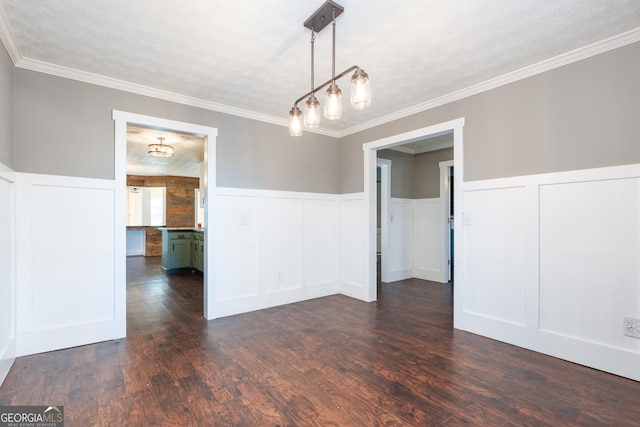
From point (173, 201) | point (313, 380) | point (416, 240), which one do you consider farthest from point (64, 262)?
point (173, 201)

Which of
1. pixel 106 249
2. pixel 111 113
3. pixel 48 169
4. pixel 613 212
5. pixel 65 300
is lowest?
pixel 65 300

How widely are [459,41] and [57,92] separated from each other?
3438 millimetres

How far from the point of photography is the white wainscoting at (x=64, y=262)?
2.65 metres

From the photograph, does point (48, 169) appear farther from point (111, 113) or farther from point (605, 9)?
point (605, 9)

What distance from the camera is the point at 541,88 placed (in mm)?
2762

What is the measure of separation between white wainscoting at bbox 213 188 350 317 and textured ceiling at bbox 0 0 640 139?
1.47 metres

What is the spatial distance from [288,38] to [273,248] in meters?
2.55

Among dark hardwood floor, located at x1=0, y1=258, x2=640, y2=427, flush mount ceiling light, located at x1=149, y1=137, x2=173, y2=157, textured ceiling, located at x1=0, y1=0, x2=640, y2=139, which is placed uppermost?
textured ceiling, located at x1=0, y1=0, x2=640, y2=139

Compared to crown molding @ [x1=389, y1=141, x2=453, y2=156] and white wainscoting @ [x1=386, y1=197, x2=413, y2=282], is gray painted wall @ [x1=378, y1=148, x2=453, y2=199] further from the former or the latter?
white wainscoting @ [x1=386, y1=197, x2=413, y2=282]

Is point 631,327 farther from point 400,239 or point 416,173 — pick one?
point 416,173

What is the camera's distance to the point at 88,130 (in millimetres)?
2932

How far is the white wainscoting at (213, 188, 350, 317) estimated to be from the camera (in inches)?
147

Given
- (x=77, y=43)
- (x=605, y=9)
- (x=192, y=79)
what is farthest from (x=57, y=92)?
(x=605, y=9)

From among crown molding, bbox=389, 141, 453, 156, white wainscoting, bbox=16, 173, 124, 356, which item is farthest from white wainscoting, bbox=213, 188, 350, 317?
crown molding, bbox=389, 141, 453, 156
